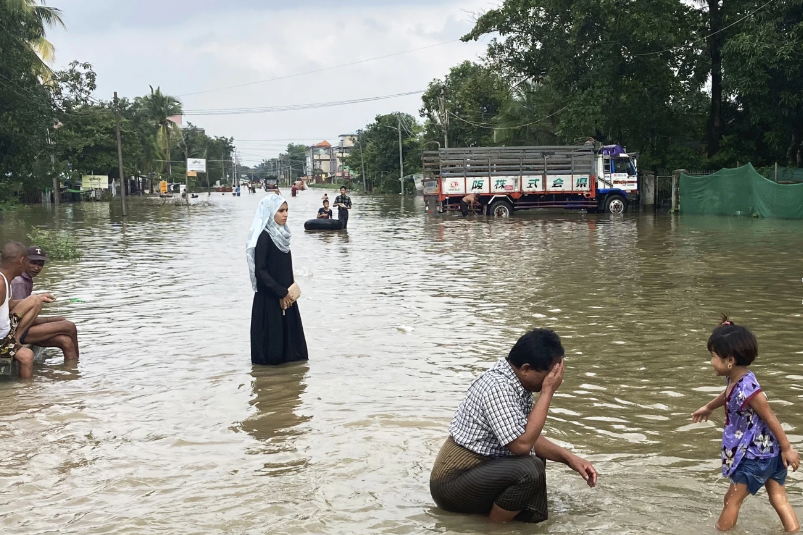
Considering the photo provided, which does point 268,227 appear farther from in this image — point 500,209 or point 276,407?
point 500,209

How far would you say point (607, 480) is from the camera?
16.8 ft

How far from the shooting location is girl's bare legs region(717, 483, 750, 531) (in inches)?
166

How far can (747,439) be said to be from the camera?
4.18 metres

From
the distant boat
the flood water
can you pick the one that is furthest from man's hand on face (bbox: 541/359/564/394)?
the distant boat

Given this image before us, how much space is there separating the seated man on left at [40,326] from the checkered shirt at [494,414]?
4.90 metres

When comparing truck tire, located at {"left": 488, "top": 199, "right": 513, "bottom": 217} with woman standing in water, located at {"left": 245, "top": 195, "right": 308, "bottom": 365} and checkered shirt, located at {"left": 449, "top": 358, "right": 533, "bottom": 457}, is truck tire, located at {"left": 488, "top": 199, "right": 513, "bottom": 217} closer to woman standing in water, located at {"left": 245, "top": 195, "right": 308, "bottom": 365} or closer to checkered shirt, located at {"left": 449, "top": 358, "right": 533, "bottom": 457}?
woman standing in water, located at {"left": 245, "top": 195, "right": 308, "bottom": 365}

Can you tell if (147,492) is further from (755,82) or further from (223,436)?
(755,82)

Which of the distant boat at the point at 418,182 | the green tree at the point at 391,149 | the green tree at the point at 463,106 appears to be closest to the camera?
the green tree at the point at 463,106

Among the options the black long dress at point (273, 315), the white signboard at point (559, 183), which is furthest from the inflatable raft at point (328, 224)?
the black long dress at point (273, 315)

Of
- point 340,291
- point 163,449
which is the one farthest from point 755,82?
point 163,449

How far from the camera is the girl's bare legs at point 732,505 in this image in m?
4.22

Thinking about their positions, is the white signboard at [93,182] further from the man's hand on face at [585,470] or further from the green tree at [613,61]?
the man's hand on face at [585,470]

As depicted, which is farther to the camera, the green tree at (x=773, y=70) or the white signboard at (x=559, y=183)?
the white signboard at (x=559, y=183)

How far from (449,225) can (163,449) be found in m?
24.3
